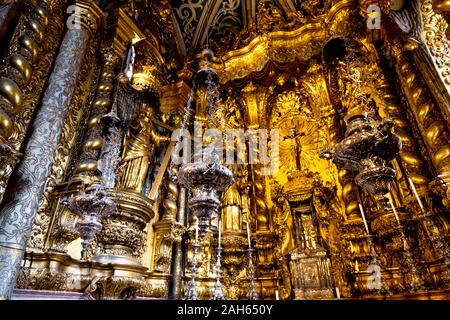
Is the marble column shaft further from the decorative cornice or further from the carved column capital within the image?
the decorative cornice

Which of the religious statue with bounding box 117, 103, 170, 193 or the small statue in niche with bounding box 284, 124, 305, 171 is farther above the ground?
the small statue in niche with bounding box 284, 124, 305, 171

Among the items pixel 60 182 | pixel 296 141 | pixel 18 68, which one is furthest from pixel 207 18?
Answer: pixel 60 182

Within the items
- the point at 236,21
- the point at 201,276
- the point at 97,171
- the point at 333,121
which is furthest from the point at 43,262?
the point at 236,21

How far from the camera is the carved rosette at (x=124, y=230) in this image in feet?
12.6

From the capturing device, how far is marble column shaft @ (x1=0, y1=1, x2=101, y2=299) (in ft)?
8.71

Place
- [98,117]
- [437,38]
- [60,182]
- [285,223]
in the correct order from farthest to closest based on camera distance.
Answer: [285,223] < [437,38] < [98,117] < [60,182]

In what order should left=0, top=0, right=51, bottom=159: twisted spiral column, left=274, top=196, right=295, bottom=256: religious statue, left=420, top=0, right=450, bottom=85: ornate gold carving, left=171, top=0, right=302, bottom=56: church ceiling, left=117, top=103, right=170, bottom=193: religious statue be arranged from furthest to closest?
left=171, top=0, right=302, bottom=56: church ceiling → left=274, top=196, right=295, bottom=256: religious statue → left=117, top=103, right=170, bottom=193: religious statue → left=420, top=0, right=450, bottom=85: ornate gold carving → left=0, top=0, right=51, bottom=159: twisted spiral column

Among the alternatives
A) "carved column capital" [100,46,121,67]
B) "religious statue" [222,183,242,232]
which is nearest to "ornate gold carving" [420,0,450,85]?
"religious statue" [222,183,242,232]

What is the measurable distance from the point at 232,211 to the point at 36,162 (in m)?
3.79

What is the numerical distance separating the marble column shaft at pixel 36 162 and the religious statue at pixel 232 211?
3.56m

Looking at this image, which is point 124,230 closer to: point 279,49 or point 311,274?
point 311,274

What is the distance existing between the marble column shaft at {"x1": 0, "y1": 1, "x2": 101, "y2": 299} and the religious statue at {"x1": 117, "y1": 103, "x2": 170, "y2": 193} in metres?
1.24

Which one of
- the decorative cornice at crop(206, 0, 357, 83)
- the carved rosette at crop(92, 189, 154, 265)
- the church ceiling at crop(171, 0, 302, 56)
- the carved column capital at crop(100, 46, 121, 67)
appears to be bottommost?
the carved rosette at crop(92, 189, 154, 265)

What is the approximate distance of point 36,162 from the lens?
3.16 meters
